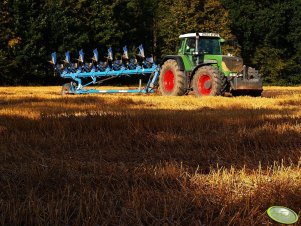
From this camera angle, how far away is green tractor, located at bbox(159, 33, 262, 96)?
1202 centimetres

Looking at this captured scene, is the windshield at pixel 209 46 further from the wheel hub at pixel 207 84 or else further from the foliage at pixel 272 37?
the foliage at pixel 272 37

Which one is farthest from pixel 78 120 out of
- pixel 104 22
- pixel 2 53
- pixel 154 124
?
pixel 104 22

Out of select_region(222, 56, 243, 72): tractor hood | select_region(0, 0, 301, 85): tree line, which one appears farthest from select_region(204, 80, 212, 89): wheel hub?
select_region(0, 0, 301, 85): tree line

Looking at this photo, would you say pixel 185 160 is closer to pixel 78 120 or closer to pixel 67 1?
pixel 78 120

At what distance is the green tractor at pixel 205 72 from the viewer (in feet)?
39.4

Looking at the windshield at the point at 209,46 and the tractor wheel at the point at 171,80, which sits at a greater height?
the windshield at the point at 209,46

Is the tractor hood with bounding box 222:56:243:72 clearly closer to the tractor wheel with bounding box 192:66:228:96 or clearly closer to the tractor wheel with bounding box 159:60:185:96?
the tractor wheel with bounding box 192:66:228:96

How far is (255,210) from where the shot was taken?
1.93 metres

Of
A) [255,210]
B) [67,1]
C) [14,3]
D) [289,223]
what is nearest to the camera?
[289,223]

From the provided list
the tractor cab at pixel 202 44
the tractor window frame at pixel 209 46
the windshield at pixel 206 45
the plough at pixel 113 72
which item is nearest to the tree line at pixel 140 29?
the plough at pixel 113 72

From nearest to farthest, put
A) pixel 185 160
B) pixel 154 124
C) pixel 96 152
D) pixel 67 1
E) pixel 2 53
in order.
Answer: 1. pixel 185 160
2. pixel 96 152
3. pixel 154 124
4. pixel 2 53
5. pixel 67 1

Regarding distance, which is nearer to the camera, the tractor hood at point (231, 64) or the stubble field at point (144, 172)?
the stubble field at point (144, 172)

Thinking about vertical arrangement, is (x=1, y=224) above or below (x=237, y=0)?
below

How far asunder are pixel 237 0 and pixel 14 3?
788 inches
